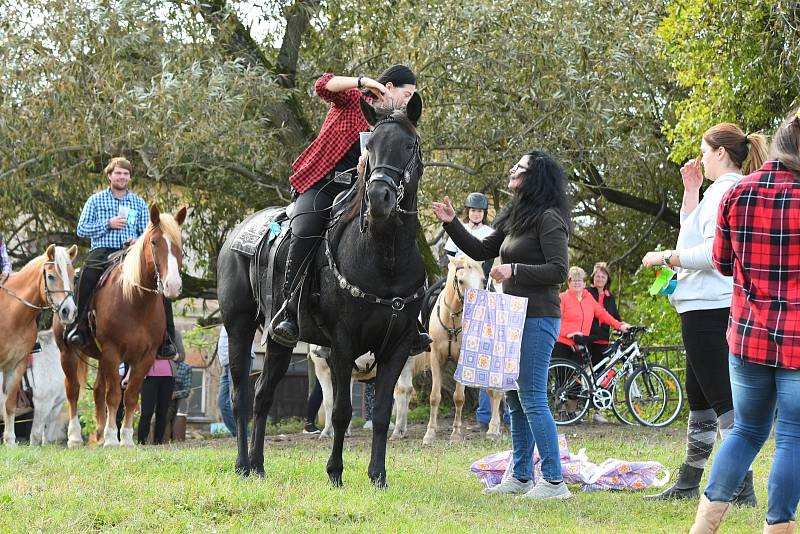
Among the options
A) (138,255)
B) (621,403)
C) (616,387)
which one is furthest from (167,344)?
(621,403)

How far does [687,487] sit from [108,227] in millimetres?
7638

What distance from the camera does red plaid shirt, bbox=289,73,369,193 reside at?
7875mm

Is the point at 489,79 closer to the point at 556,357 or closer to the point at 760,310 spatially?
the point at 556,357

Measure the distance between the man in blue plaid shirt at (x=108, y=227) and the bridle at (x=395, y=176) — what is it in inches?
228

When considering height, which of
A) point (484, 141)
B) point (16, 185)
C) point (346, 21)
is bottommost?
point (16, 185)

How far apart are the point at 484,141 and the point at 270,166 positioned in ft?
10.9

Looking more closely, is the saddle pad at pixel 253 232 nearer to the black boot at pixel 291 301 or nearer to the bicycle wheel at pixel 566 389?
the black boot at pixel 291 301

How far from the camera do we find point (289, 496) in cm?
657

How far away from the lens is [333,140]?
7945mm

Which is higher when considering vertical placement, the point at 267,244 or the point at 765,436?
the point at 267,244

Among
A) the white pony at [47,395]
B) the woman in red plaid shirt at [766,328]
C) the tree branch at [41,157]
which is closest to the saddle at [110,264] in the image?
the tree branch at [41,157]

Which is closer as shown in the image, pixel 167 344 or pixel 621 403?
pixel 167 344

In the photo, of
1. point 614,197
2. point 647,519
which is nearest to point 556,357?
point 614,197

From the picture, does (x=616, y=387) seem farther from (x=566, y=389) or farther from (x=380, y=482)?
(x=380, y=482)
